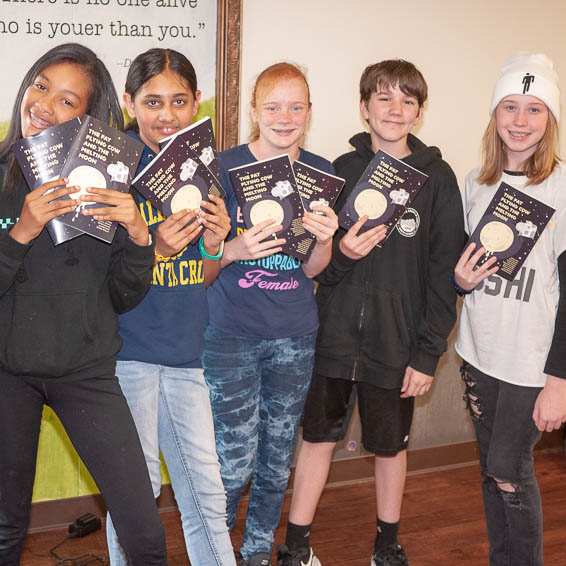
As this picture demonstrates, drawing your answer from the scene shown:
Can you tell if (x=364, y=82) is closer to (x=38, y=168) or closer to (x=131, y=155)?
(x=131, y=155)

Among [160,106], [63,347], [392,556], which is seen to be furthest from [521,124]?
[392,556]

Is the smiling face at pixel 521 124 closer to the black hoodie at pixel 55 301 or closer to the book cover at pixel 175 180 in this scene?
the book cover at pixel 175 180

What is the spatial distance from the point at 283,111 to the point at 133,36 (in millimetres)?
860

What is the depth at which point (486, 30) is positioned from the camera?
3.45 meters

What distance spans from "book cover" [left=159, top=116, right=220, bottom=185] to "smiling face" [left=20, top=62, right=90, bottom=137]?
10.3 inches

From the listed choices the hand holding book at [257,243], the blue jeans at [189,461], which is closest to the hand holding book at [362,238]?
the hand holding book at [257,243]

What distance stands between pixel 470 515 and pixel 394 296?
51.6 inches

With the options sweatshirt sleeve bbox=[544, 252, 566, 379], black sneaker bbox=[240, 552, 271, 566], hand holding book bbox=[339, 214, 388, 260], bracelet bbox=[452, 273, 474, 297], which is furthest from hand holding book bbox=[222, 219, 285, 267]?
black sneaker bbox=[240, 552, 271, 566]

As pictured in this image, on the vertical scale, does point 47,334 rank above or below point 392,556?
above

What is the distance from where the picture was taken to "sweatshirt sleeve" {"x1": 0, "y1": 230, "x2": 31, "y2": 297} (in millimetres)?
1667

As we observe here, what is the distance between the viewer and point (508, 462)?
7.18 ft

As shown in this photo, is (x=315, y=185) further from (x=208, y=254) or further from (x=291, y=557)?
(x=291, y=557)

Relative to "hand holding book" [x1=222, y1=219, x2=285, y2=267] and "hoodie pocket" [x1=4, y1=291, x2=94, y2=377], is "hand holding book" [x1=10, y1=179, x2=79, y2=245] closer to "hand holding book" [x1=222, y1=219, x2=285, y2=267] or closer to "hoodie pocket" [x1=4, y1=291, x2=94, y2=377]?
"hoodie pocket" [x1=4, y1=291, x2=94, y2=377]

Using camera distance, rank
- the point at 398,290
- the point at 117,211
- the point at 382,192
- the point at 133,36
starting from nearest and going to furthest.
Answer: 1. the point at 117,211
2. the point at 382,192
3. the point at 398,290
4. the point at 133,36
